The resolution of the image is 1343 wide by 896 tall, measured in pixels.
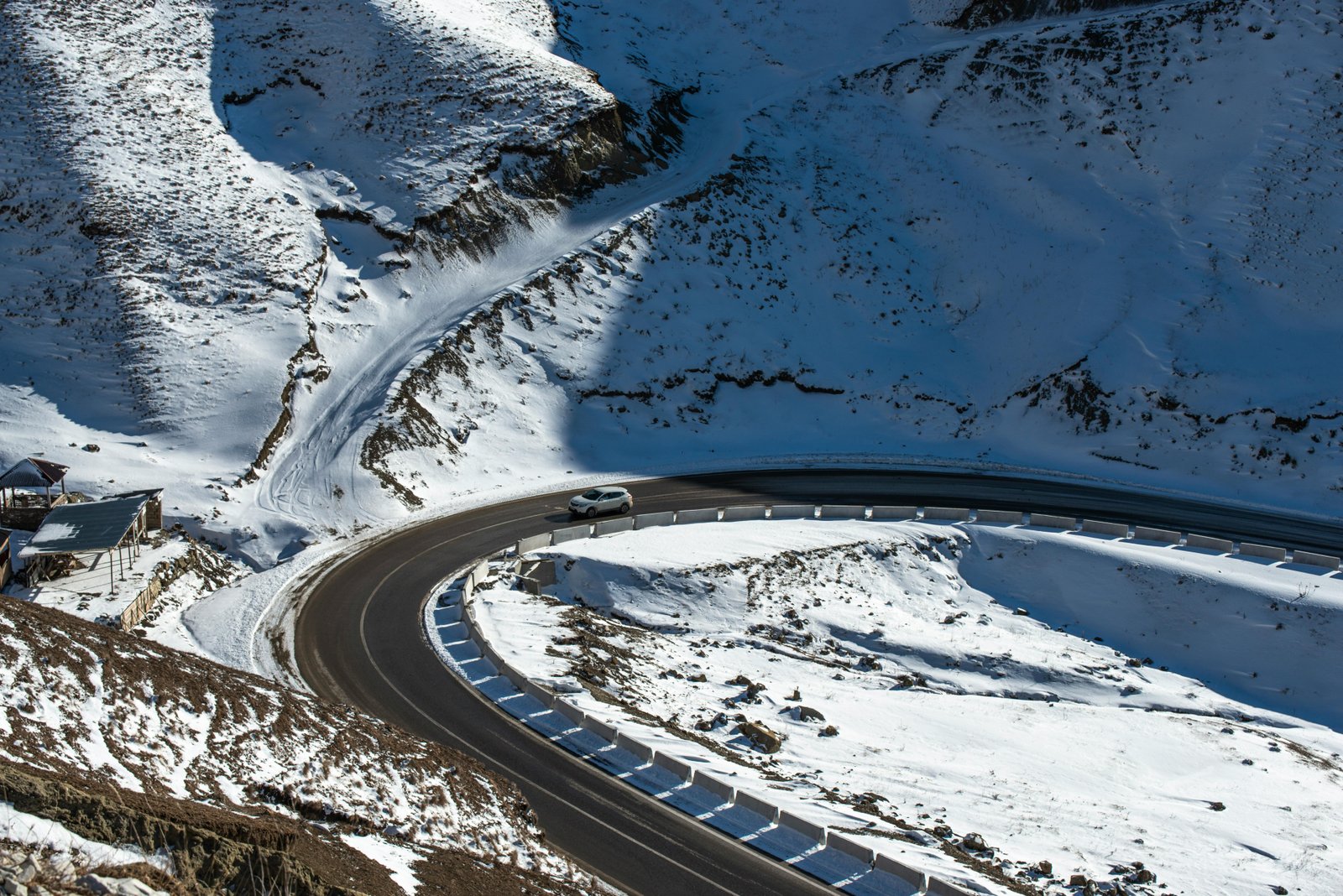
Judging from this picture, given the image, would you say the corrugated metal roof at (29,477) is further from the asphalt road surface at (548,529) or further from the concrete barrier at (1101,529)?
the concrete barrier at (1101,529)

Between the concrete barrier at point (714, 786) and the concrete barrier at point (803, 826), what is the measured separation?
113 cm

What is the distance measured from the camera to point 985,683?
99.7 feet

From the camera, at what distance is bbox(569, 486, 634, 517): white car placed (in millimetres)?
37094

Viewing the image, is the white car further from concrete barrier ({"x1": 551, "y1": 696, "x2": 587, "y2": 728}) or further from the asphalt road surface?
concrete barrier ({"x1": 551, "y1": 696, "x2": 587, "y2": 728})

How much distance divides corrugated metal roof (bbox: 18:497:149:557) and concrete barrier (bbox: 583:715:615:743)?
14.4 m

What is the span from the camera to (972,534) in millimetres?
38125

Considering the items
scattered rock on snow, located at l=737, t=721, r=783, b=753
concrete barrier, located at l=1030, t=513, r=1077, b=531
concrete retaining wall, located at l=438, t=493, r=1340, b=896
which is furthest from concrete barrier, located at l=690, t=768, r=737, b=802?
concrete barrier, located at l=1030, t=513, r=1077, b=531

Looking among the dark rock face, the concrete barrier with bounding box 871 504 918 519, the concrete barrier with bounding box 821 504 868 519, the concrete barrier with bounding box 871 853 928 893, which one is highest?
the dark rock face

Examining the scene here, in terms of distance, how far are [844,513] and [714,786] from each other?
2013cm

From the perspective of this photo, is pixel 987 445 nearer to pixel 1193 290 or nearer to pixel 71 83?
pixel 1193 290

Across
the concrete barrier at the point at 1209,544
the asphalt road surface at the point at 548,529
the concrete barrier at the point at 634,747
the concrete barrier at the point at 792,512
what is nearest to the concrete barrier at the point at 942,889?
the asphalt road surface at the point at 548,529

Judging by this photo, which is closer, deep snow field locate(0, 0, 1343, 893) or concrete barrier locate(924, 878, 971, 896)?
concrete barrier locate(924, 878, 971, 896)

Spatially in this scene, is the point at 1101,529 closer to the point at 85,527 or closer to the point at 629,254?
the point at 629,254

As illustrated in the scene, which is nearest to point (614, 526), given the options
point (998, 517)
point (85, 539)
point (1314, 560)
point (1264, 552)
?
point (998, 517)
